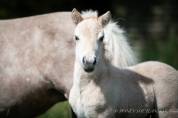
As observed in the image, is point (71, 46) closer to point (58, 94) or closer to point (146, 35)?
point (58, 94)

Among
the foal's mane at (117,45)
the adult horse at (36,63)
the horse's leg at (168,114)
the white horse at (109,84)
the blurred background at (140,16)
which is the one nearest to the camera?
the white horse at (109,84)

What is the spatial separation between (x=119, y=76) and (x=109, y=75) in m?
0.16

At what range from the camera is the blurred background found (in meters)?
14.8

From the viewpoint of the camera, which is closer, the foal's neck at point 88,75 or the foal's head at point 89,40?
the foal's head at point 89,40

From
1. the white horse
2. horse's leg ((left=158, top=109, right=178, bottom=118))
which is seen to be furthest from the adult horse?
horse's leg ((left=158, top=109, right=178, bottom=118))

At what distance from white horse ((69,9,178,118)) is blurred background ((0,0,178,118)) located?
439 cm

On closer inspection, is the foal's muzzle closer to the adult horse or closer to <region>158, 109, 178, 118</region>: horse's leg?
<region>158, 109, 178, 118</region>: horse's leg

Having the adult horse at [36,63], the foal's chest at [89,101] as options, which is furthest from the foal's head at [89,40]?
the adult horse at [36,63]

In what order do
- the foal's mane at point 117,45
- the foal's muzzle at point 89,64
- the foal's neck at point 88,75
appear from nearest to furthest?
the foal's muzzle at point 89,64 < the foal's neck at point 88,75 < the foal's mane at point 117,45

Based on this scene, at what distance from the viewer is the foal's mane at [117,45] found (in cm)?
874

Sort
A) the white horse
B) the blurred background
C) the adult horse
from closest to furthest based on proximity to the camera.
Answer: the white horse
the adult horse
the blurred background

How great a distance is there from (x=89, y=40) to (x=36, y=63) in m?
1.68

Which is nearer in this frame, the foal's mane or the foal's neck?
the foal's neck

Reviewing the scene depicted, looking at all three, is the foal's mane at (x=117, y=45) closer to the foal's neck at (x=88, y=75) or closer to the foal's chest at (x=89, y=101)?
the foal's neck at (x=88, y=75)
